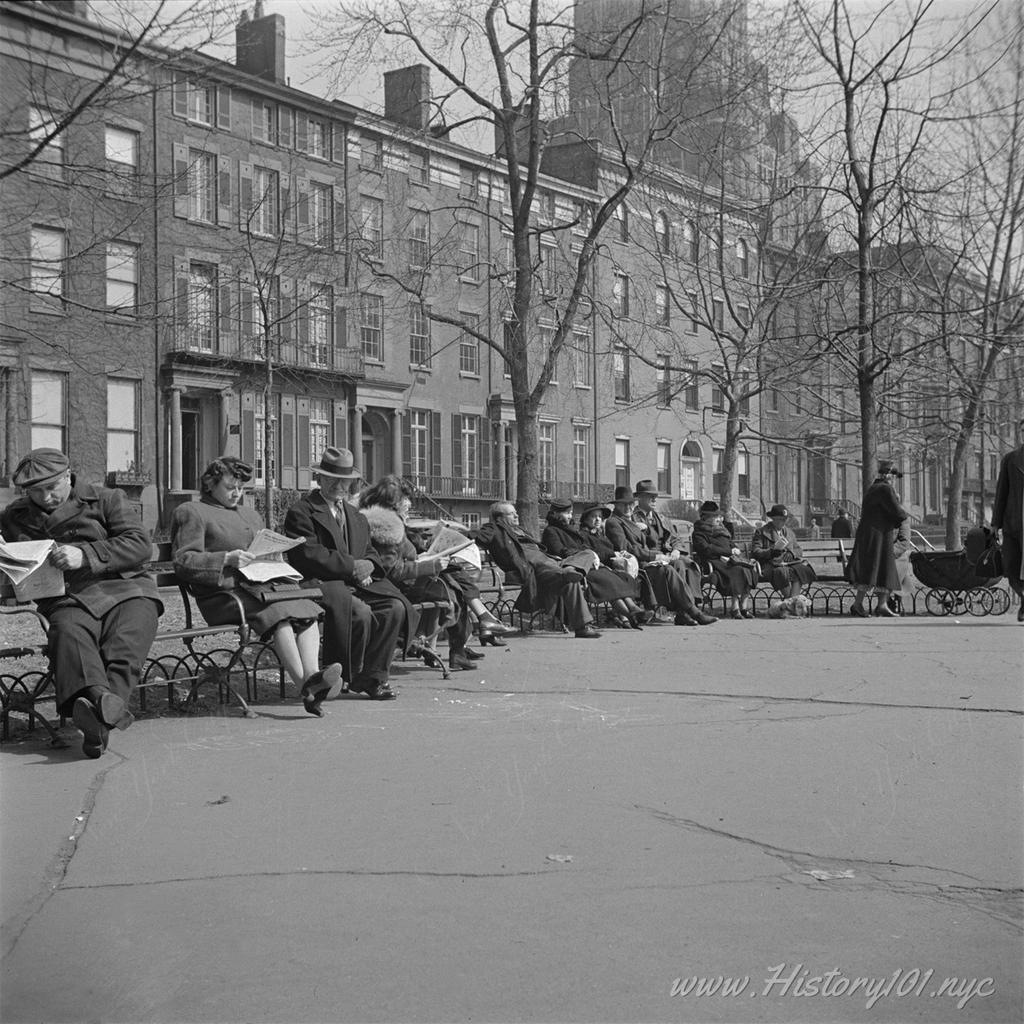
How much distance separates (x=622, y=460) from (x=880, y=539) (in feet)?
122

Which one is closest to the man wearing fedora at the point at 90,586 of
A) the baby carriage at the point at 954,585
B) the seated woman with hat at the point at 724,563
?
the seated woman with hat at the point at 724,563

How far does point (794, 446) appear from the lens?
28.4 metres

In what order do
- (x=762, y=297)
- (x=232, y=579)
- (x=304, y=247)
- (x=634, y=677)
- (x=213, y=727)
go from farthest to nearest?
(x=304, y=247) → (x=762, y=297) → (x=634, y=677) → (x=232, y=579) → (x=213, y=727)

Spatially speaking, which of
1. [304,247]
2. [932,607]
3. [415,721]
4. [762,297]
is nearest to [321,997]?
[415,721]

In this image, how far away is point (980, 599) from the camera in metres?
17.1

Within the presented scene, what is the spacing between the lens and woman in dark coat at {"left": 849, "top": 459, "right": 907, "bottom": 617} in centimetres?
1666

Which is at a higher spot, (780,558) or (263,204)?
(263,204)

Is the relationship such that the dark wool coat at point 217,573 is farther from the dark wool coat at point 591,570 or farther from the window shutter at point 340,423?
the window shutter at point 340,423

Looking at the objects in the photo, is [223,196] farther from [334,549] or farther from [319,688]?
[319,688]

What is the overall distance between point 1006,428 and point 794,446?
618 centimetres

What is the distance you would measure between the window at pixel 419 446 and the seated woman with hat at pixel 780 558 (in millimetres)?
27168

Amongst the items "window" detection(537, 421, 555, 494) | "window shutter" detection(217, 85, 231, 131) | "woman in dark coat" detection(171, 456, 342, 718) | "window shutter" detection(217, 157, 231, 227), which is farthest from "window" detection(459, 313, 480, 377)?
"woman in dark coat" detection(171, 456, 342, 718)

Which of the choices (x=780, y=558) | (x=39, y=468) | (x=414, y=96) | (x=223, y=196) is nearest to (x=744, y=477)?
(x=223, y=196)

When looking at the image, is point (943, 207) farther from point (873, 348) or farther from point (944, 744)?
point (944, 744)
